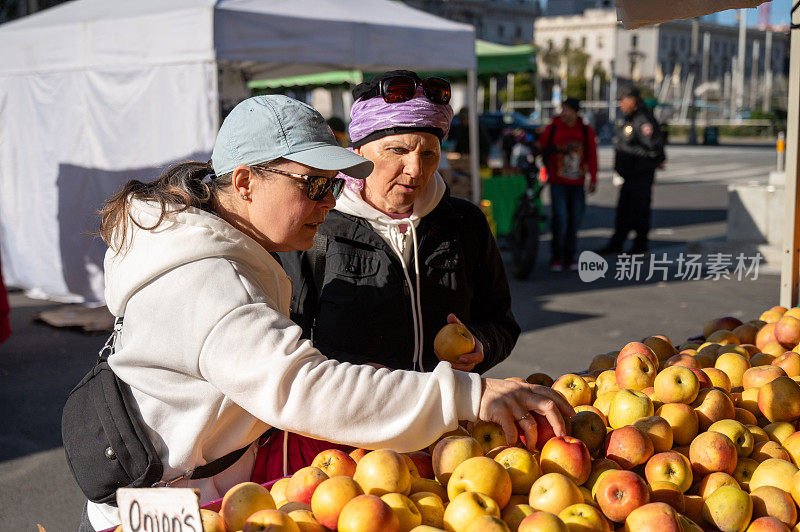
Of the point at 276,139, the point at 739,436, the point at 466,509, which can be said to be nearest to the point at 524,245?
the point at 739,436

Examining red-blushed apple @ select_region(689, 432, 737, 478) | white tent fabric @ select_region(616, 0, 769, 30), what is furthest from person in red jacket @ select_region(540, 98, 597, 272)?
red-blushed apple @ select_region(689, 432, 737, 478)

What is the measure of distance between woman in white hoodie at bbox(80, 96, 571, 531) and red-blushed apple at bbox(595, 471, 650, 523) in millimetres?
159

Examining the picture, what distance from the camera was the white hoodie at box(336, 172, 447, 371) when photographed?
261 centimetres

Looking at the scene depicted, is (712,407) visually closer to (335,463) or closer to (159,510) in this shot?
(335,463)

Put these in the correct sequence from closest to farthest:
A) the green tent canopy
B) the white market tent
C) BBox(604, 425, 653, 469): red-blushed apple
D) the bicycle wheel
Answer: BBox(604, 425, 653, 469): red-blushed apple
the white market tent
the bicycle wheel
the green tent canopy

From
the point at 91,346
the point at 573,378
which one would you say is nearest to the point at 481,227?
the point at 573,378

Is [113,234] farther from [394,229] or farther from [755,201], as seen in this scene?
[755,201]

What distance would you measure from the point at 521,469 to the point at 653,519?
315mm

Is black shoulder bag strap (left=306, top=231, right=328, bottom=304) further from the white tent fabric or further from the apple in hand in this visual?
the white tent fabric

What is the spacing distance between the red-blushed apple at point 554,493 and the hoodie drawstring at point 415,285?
93cm

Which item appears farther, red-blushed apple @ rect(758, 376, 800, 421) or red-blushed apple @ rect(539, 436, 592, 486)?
red-blushed apple @ rect(758, 376, 800, 421)

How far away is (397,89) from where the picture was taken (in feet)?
8.18

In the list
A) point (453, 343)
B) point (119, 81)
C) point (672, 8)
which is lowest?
point (453, 343)

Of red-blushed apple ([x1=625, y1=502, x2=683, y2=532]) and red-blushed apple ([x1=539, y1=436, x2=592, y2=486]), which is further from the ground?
red-blushed apple ([x1=539, y1=436, x2=592, y2=486])
